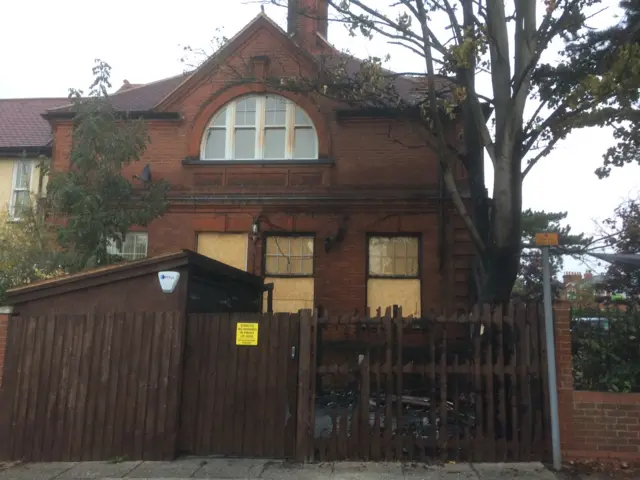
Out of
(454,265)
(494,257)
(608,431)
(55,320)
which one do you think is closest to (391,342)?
(494,257)

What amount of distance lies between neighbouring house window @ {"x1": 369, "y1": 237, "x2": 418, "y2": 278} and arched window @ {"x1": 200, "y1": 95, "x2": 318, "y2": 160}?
2668mm

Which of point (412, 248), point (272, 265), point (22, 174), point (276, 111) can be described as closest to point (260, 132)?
point (276, 111)

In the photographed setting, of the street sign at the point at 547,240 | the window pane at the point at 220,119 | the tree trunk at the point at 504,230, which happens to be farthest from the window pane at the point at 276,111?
the street sign at the point at 547,240

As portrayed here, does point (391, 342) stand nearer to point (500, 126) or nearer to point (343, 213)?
point (500, 126)

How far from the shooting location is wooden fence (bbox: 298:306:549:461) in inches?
272

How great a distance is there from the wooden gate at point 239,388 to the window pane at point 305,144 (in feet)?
22.1

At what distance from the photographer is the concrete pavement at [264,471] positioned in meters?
6.46

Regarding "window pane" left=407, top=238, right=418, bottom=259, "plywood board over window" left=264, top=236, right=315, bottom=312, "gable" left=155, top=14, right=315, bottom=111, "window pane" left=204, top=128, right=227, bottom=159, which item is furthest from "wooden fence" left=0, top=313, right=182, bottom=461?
"gable" left=155, top=14, right=315, bottom=111

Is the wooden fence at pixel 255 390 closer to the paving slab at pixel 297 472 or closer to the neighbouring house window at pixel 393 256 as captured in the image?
the paving slab at pixel 297 472

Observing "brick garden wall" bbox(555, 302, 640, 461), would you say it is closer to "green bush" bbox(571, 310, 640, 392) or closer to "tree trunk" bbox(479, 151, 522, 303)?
"green bush" bbox(571, 310, 640, 392)

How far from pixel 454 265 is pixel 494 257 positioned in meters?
4.26

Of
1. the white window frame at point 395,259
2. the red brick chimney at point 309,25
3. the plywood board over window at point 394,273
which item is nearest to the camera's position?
the red brick chimney at point 309,25

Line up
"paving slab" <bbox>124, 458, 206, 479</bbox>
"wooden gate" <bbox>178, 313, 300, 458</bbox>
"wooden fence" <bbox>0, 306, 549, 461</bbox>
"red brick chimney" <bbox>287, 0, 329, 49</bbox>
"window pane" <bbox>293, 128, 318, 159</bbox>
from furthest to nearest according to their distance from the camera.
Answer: "window pane" <bbox>293, 128, 318, 159</bbox> → "red brick chimney" <bbox>287, 0, 329, 49</bbox> → "wooden gate" <bbox>178, 313, 300, 458</bbox> → "wooden fence" <bbox>0, 306, 549, 461</bbox> → "paving slab" <bbox>124, 458, 206, 479</bbox>

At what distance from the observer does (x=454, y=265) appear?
40.5 ft
